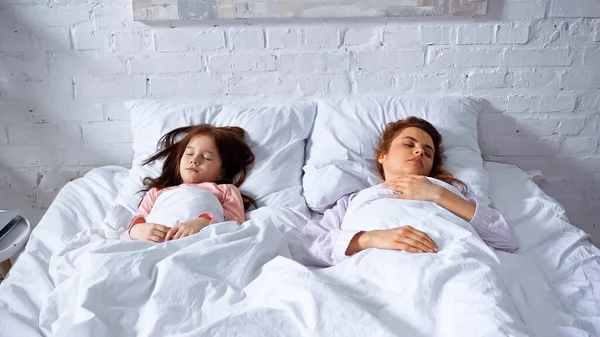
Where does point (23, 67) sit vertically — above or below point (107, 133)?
above

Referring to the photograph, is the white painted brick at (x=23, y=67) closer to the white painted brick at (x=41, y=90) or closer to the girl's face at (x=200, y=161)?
the white painted brick at (x=41, y=90)

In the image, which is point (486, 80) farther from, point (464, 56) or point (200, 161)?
point (200, 161)

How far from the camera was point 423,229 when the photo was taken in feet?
4.63

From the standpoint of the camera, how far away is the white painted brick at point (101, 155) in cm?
215

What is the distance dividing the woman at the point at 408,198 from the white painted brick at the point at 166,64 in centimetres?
73

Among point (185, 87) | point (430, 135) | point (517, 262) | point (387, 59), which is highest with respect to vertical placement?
point (387, 59)

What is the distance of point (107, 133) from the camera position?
83.8 inches

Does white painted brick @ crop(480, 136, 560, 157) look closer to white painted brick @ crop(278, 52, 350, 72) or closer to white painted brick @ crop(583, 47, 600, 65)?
white painted brick @ crop(583, 47, 600, 65)

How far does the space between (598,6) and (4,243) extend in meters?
2.10

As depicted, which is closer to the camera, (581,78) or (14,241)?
(14,241)

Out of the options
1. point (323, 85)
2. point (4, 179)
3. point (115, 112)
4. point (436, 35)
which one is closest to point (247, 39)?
point (323, 85)

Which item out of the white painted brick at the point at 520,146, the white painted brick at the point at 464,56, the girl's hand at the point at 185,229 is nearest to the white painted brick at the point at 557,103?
the white painted brick at the point at 520,146

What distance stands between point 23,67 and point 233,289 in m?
1.32

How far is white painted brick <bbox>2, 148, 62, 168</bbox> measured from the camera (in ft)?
7.02
